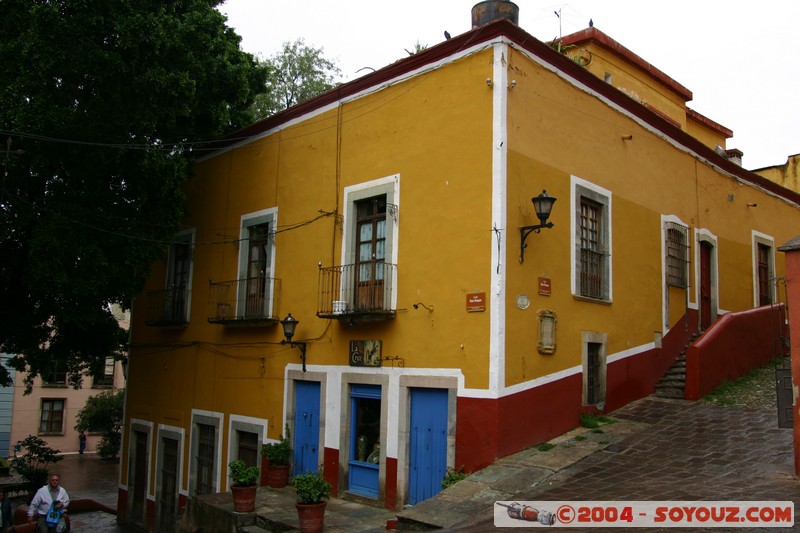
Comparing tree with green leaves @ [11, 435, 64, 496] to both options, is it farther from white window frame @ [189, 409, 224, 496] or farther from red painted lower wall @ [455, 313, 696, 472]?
red painted lower wall @ [455, 313, 696, 472]

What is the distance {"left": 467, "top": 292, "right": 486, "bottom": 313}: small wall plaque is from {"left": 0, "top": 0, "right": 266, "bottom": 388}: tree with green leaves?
21.3 feet

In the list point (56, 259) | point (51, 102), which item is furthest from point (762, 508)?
point (51, 102)

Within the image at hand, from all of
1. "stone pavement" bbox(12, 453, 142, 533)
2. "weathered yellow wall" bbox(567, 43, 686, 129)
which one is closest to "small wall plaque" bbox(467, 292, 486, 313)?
"weathered yellow wall" bbox(567, 43, 686, 129)

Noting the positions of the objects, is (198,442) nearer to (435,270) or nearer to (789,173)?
(435,270)

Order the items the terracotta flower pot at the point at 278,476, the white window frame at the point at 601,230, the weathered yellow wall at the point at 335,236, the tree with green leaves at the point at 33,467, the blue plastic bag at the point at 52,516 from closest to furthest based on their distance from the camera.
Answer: the weathered yellow wall at the point at 335,236
the blue plastic bag at the point at 52,516
the white window frame at the point at 601,230
the terracotta flower pot at the point at 278,476
the tree with green leaves at the point at 33,467

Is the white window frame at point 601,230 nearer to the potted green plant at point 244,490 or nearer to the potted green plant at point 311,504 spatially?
the potted green plant at point 311,504

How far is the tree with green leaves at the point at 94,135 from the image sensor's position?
1227 centimetres

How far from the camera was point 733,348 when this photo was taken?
14.4m

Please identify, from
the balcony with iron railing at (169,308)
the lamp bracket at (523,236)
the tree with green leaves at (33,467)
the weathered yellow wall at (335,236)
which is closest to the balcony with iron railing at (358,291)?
the weathered yellow wall at (335,236)

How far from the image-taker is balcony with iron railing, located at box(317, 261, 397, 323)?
11719mm

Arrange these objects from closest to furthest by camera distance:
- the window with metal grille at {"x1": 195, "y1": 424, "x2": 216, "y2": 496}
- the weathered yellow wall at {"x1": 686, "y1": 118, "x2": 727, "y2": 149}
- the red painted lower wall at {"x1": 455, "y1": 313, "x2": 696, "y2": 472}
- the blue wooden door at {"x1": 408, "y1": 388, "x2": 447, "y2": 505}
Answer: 1. the red painted lower wall at {"x1": 455, "y1": 313, "x2": 696, "y2": 472}
2. the blue wooden door at {"x1": 408, "y1": 388, "x2": 447, "y2": 505}
3. the window with metal grille at {"x1": 195, "y1": 424, "x2": 216, "y2": 496}
4. the weathered yellow wall at {"x1": 686, "y1": 118, "x2": 727, "y2": 149}

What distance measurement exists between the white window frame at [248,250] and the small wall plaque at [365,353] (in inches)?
99.0

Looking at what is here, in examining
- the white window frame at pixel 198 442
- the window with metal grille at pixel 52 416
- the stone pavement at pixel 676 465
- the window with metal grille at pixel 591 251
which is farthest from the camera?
the window with metal grille at pixel 52 416

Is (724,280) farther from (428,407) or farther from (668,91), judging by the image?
(428,407)
